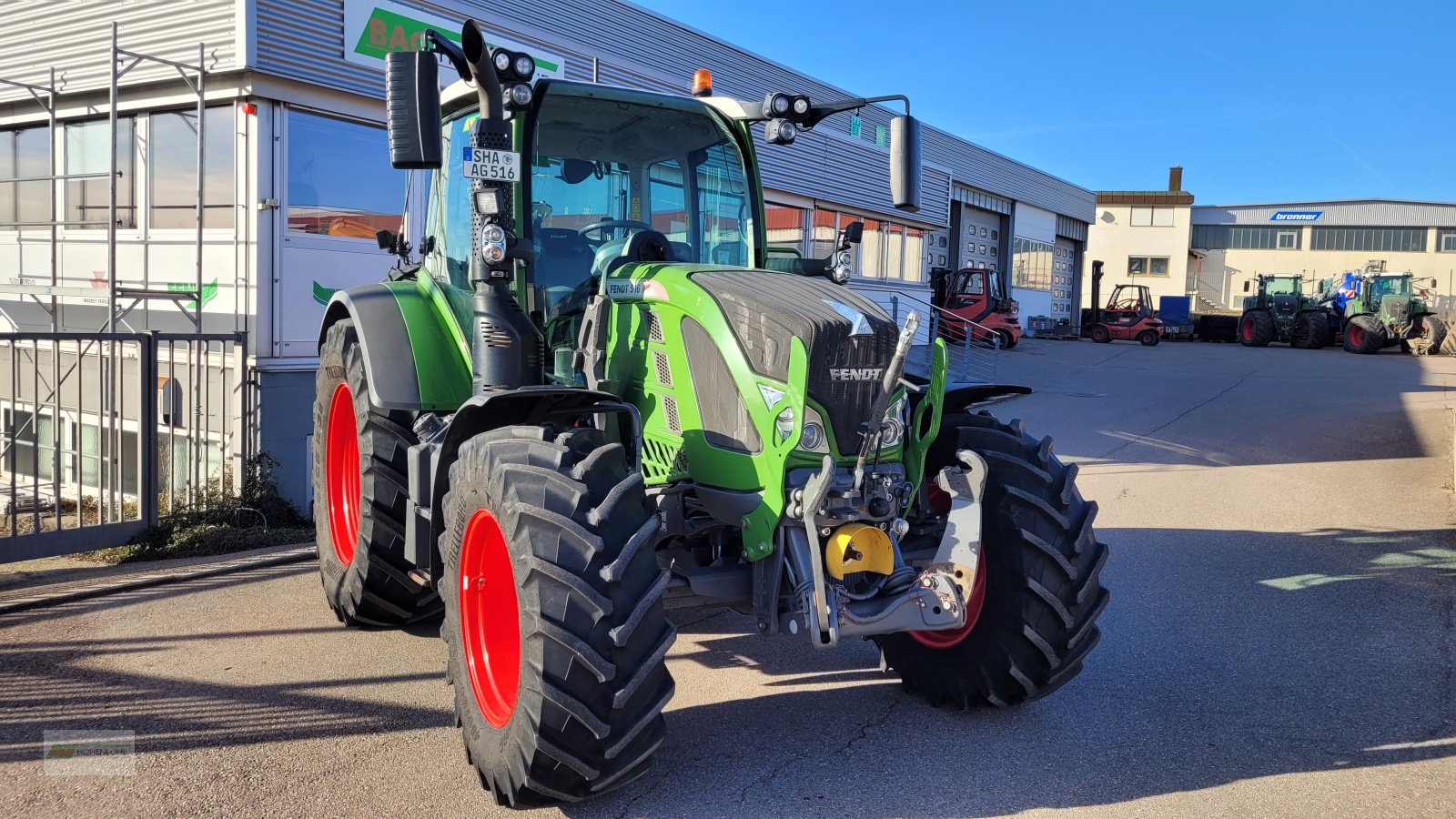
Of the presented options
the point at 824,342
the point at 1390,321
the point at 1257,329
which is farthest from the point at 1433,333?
the point at 824,342

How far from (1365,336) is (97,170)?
30158mm

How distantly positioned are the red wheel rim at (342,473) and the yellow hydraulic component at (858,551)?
3115 mm

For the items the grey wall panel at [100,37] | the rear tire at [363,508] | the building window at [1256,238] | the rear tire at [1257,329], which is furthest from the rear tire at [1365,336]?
the rear tire at [363,508]

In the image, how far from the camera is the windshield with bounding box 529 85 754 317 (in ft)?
15.1

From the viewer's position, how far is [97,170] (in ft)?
36.8

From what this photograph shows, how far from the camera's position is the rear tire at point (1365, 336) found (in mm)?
29734

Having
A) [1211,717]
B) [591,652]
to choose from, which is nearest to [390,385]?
[591,652]

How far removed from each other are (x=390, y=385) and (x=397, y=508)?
2.17ft

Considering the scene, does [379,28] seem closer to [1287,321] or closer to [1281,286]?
[1287,321]

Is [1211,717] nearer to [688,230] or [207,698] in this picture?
[688,230]

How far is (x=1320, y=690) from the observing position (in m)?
4.75

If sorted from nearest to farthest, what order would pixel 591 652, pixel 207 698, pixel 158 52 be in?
1. pixel 591 652
2. pixel 207 698
3. pixel 158 52

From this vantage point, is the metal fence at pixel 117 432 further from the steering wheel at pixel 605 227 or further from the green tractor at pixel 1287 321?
the green tractor at pixel 1287 321

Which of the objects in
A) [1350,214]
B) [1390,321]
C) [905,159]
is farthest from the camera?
[1350,214]
